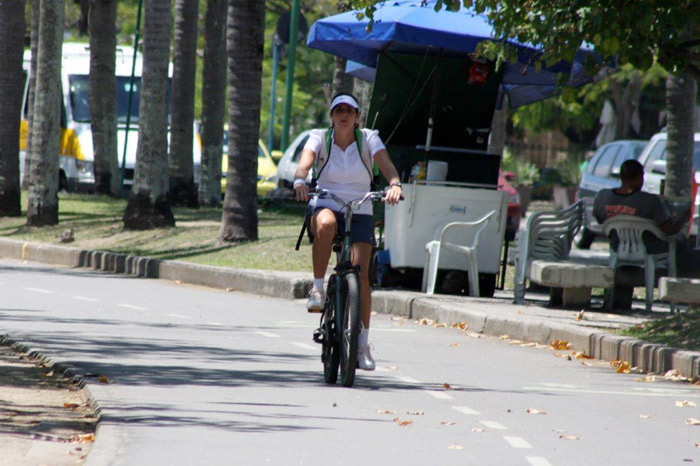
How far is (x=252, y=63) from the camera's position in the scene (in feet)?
59.8

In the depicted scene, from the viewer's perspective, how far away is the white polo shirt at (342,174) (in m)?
8.98

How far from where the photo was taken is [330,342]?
29.1ft

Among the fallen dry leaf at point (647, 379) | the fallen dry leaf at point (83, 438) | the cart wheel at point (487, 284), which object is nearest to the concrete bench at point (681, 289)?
the fallen dry leaf at point (647, 379)

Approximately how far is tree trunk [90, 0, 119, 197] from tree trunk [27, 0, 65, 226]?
3.92m

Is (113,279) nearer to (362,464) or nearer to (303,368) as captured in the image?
(303,368)

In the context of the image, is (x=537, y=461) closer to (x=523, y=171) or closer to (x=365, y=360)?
(x=365, y=360)

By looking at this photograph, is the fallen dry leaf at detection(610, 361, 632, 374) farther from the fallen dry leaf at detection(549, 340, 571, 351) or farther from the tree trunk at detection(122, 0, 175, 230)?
the tree trunk at detection(122, 0, 175, 230)

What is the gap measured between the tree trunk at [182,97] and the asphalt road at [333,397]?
978 cm

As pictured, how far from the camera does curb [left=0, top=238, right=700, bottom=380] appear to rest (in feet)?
34.6

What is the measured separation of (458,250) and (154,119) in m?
6.72

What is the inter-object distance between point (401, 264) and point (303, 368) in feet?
16.4

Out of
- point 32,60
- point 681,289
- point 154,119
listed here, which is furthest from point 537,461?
point 32,60

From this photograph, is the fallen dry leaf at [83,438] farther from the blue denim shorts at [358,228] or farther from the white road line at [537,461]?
the blue denim shorts at [358,228]

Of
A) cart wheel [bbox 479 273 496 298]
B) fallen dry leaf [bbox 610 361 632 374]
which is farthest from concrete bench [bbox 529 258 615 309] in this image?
fallen dry leaf [bbox 610 361 632 374]
